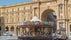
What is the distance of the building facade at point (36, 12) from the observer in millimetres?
63594

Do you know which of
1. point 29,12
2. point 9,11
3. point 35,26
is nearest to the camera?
point 35,26

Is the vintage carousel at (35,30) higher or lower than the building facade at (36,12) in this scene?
lower

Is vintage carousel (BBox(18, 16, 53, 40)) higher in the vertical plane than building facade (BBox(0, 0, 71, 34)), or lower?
lower

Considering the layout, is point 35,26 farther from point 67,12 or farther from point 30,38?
point 67,12

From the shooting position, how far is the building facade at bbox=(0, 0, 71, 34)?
209 ft

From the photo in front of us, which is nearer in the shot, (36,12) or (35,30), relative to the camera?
(35,30)

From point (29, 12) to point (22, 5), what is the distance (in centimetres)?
422

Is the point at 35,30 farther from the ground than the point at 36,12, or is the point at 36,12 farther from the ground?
the point at 36,12

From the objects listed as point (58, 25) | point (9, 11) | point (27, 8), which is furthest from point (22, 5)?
point (58, 25)

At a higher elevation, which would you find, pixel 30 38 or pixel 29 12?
pixel 29 12

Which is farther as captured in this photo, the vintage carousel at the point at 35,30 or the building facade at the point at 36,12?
the building facade at the point at 36,12

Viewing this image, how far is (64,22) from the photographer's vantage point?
6303 cm

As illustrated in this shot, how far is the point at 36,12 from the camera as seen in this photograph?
2798 inches

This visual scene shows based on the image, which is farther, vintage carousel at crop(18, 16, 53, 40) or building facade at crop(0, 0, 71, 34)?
building facade at crop(0, 0, 71, 34)
